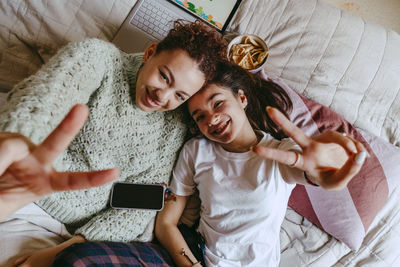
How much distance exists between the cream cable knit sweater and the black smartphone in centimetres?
3

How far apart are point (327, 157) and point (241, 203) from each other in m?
0.37

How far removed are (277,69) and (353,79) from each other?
1.15ft

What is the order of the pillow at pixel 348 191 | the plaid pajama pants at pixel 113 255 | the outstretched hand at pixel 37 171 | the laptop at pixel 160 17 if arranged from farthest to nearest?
A: 1. the laptop at pixel 160 17
2. the pillow at pixel 348 191
3. the plaid pajama pants at pixel 113 255
4. the outstretched hand at pixel 37 171

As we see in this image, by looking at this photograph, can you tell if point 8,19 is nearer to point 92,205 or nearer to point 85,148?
point 85,148

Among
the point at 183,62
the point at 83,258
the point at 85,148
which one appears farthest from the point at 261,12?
the point at 83,258

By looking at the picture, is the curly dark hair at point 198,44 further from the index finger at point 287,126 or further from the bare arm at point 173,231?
the bare arm at point 173,231

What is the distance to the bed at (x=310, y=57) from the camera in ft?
3.61

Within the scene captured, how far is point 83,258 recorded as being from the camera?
0.75 metres

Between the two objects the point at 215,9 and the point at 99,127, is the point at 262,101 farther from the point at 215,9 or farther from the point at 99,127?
the point at 99,127

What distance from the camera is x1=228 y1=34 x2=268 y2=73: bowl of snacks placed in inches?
44.4

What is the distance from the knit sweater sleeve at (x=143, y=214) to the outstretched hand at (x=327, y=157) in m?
0.49

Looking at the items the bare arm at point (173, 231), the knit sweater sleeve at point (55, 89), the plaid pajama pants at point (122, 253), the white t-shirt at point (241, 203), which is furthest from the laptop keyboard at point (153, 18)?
the plaid pajama pants at point (122, 253)

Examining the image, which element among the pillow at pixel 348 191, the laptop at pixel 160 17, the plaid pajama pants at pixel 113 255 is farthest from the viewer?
the laptop at pixel 160 17

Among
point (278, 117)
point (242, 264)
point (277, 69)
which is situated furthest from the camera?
point (277, 69)
